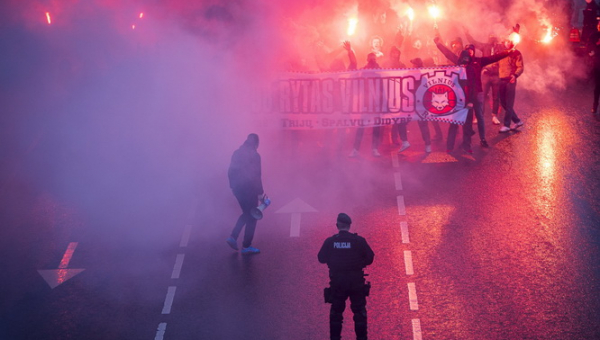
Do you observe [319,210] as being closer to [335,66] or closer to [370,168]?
[370,168]

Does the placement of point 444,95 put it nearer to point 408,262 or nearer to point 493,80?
point 493,80

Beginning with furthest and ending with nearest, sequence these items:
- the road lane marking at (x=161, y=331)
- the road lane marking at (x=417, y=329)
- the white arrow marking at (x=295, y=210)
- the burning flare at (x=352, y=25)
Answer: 1. the burning flare at (x=352, y=25)
2. the white arrow marking at (x=295, y=210)
3. the road lane marking at (x=161, y=331)
4. the road lane marking at (x=417, y=329)

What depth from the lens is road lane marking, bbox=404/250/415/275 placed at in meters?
8.68

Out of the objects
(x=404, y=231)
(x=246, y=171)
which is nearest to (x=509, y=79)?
(x=404, y=231)

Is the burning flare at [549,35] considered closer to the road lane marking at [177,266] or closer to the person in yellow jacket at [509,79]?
the person in yellow jacket at [509,79]

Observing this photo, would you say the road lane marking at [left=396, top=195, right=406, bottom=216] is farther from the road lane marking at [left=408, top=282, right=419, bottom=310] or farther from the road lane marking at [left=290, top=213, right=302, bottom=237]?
the road lane marking at [left=408, top=282, right=419, bottom=310]

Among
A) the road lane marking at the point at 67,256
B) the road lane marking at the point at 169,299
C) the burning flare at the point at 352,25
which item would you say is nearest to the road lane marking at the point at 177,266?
the road lane marking at the point at 169,299

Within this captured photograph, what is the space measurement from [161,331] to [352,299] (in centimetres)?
232

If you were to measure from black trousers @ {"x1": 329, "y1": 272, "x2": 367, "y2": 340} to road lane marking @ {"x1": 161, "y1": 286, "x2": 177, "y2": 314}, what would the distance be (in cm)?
219

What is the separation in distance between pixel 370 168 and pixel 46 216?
5.50m

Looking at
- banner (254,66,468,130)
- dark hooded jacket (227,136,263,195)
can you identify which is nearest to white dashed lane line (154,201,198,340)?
dark hooded jacket (227,136,263,195)

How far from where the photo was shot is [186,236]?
10039 mm

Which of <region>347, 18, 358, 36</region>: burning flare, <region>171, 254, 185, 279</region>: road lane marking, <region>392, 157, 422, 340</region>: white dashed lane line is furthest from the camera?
<region>347, 18, 358, 36</region>: burning flare

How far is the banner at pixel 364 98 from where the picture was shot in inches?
489
